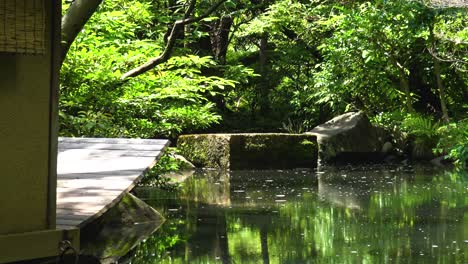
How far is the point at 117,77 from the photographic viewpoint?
8008 mm

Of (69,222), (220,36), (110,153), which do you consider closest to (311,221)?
(110,153)

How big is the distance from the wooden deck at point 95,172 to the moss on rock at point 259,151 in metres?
7.29

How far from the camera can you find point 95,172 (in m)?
5.13

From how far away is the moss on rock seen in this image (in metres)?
13.7

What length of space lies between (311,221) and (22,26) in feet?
13.5

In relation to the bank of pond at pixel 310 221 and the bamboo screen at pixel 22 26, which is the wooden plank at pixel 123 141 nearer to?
the bank of pond at pixel 310 221

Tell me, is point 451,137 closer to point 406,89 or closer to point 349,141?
point 349,141

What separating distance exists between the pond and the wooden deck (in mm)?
699

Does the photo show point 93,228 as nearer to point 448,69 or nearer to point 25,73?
point 25,73

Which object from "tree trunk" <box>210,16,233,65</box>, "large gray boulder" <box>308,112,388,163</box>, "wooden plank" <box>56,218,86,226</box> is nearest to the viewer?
"wooden plank" <box>56,218,86,226</box>

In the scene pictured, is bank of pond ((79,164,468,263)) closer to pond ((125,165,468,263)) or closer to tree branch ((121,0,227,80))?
pond ((125,165,468,263))

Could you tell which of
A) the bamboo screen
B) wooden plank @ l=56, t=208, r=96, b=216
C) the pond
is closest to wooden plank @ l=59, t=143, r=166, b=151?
the pond

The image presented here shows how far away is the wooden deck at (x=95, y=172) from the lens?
4012 mm

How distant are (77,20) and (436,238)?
3.49 meters
